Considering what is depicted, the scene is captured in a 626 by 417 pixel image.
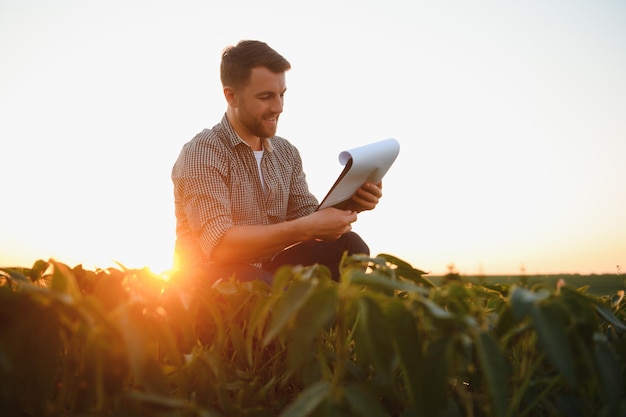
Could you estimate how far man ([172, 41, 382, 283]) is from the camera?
7.57ft

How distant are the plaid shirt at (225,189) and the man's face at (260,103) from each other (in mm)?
123

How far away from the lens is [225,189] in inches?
101

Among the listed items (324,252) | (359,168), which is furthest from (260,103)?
(359,168)

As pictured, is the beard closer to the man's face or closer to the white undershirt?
the man's face

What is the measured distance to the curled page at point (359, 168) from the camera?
1.95m

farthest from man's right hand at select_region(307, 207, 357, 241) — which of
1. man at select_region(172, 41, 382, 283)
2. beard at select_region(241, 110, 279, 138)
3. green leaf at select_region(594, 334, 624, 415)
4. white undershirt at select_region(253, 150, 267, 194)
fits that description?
green leaf at select_region(594, 334, 624, 415)

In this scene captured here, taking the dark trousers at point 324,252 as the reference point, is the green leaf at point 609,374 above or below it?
below

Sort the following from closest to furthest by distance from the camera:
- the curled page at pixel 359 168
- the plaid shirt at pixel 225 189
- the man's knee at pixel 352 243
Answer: the curled page at pixel 359 168 → the plaid shirt at pixel 225 189 → the man's knee at pixel 352 243

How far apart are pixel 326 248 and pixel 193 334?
1826 mm

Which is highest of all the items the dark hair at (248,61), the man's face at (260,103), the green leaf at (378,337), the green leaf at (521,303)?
the dark hair at (248,61)

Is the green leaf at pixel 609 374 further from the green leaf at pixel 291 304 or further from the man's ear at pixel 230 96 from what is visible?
the man's ear at pixel 230 96

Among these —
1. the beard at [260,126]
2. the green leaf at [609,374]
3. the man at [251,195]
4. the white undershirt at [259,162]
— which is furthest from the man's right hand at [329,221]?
the green leaf at [609,374]

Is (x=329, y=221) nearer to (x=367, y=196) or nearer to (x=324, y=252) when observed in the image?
(x=367, y=196)

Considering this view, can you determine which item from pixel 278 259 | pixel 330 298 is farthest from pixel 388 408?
pixel 278 259
